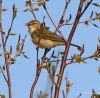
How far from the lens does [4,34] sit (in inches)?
130

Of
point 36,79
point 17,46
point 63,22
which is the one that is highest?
point 63,22

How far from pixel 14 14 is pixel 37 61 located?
1.87 feet

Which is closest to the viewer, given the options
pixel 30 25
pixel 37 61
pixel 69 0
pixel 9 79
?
pixel 9 79

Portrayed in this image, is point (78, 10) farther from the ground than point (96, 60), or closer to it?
farther from the ground

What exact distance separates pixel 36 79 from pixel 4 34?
22.2 inches

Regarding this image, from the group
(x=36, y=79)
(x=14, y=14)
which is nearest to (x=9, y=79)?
(x=36, y=79)

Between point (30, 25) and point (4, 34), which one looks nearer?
point (4, 34)

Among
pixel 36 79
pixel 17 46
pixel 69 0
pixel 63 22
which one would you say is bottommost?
pixel 36 79

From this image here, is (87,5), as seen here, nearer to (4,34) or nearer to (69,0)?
(69,0)

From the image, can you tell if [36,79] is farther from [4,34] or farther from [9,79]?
[4,34]

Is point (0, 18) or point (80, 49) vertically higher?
point (0, 18)

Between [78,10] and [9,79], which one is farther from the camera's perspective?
[78,10]

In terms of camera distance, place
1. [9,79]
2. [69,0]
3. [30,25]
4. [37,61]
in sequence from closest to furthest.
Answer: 1. [9,79]
2. [37,61]
3. [69,0]
4. [30,25]

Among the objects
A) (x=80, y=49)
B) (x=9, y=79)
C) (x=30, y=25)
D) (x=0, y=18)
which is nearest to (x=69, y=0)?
(x=80, y=49)
